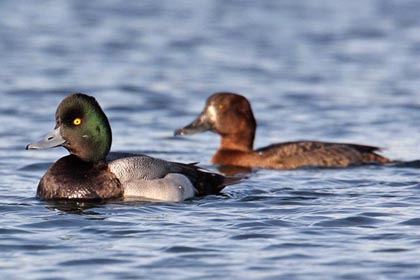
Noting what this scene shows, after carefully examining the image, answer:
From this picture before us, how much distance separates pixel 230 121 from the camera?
1389cm

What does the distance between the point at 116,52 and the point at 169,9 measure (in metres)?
4.69

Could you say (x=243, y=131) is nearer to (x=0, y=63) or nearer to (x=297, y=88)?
(x=297, y=88)

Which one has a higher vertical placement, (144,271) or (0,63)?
(0,63)

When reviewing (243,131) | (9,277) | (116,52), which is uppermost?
(116,52)

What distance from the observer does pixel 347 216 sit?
982 cm

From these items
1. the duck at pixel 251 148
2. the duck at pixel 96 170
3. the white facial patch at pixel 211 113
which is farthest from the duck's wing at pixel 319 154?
the duck at pixel 96 170

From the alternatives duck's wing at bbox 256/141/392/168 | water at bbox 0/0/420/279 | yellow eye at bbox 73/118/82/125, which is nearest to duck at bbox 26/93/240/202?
yellow eye at bbox 73/118/82/125

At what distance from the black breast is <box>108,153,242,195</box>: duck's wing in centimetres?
12

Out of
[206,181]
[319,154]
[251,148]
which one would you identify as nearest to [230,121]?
[251,148]

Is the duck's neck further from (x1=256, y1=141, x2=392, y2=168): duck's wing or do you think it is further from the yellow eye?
the yellow eye

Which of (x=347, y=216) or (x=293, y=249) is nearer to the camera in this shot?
(x=293, y=249)

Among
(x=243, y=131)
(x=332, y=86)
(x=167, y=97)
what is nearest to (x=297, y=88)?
(x=332, y=86)

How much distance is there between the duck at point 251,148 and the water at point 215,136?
266mm

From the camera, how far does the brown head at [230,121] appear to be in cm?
1385
